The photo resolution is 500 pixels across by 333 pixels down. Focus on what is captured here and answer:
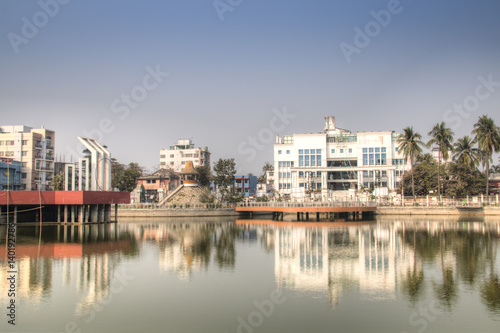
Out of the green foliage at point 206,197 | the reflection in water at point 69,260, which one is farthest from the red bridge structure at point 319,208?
the reflection in water at point 69,260

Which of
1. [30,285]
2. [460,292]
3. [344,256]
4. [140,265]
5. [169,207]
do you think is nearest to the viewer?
[460,292]

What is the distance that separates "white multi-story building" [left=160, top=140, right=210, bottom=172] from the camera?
127688mm

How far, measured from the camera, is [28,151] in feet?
289

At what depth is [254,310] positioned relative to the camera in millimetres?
19281

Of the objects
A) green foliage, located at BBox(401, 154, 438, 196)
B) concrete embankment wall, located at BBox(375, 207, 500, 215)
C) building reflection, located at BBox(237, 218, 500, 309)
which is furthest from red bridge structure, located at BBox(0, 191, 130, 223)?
green foliage, located at BBox(401, 154, 438, 196)

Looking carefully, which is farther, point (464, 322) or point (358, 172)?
point (358, 172)

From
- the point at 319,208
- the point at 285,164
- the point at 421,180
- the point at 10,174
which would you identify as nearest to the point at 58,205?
the point at 10,174

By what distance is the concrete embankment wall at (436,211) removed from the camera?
223 ft

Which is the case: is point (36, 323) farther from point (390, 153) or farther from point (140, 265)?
point (390, 153)

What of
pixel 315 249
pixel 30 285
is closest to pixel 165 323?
pixel 30 285

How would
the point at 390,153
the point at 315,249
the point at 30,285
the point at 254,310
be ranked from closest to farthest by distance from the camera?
the point at 254,310
the point at 30,285
the point at 315,249
the point at 390,153

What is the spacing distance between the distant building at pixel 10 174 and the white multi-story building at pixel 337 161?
5115 centimetres

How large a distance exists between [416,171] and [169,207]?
149 feet

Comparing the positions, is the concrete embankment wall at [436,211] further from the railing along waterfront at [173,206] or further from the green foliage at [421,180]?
the railing along waterfront at [173,206]
